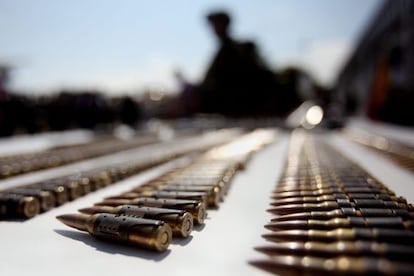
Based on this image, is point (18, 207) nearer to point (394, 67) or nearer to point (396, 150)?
point (396, 150)

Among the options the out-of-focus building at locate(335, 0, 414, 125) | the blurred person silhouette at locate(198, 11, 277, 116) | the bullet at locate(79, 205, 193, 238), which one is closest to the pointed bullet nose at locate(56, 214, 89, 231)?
the bullet at locate(79, 205, 193, 238)

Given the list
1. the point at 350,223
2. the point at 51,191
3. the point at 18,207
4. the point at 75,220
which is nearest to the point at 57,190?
the point at 51,191

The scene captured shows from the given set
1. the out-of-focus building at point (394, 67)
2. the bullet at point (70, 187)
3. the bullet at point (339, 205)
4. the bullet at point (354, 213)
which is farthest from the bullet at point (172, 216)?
the out-of-focus building at point (394, 67)

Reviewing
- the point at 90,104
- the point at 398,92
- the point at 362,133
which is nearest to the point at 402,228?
the point at 362,133

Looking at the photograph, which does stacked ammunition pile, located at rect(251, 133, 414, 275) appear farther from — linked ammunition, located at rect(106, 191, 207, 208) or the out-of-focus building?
the out-of-focus building

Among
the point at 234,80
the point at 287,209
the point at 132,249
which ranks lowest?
the point at 132,249

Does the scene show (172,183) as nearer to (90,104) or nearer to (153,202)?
(153,202)
